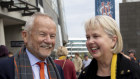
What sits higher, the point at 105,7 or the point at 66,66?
the point at 105,7

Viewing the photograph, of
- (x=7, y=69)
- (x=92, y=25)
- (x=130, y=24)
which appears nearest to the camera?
(x=7, y=69)

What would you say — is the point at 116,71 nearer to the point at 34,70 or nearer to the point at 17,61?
Answer: the point at 34,70

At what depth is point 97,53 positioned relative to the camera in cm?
264

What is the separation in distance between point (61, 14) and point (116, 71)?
172 feet

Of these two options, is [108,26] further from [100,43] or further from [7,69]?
[7,69]

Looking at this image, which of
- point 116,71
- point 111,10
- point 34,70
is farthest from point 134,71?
point 111,10

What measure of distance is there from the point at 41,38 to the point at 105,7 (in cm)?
757

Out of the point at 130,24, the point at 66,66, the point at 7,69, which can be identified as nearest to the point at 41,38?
the point at 7,69

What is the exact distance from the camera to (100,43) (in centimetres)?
259

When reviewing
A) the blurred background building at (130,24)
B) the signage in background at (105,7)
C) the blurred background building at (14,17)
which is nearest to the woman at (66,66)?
the signage in background at (105,7)

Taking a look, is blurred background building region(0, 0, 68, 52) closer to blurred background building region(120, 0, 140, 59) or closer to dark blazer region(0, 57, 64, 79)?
blurred background building region(120, 0, 140, 59)

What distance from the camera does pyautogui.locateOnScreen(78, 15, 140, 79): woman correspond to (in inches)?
102

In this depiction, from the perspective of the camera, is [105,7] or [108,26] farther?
[105,7]

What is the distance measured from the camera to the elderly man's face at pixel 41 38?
273cm
